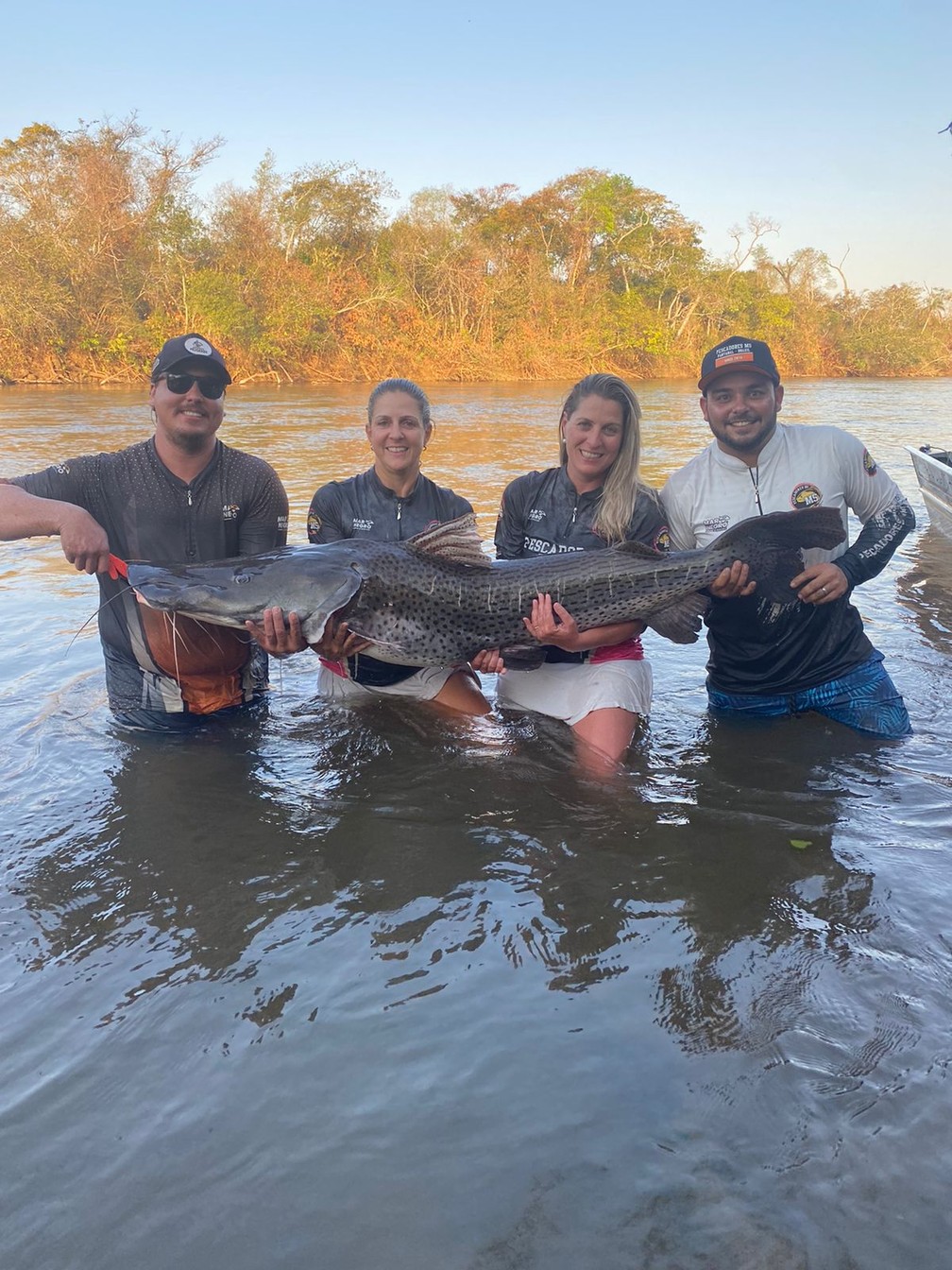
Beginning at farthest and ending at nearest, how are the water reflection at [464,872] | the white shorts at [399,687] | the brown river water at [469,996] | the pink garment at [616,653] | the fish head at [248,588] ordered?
the white shorts at [399,687], the pink garment at [616,653], the fish head at [248,588], the water reflection at [464,872], the brown river water at [469,996]

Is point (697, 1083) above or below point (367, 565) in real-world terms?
below

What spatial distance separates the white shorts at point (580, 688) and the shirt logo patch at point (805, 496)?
1.14 metres

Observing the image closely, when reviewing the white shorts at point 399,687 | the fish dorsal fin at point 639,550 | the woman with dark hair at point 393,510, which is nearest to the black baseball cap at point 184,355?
the woman with dark hair at point 393,510

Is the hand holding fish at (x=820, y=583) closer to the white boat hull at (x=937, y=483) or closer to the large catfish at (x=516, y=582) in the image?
the large catfish at (x=516, y=582)

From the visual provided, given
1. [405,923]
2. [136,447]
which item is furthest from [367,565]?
[405,923]

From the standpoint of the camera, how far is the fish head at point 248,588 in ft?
13.0

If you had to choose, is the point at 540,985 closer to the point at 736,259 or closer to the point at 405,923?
the point at 405,923

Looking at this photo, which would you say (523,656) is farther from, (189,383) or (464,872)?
(189,383)

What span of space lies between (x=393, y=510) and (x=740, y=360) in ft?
6.29

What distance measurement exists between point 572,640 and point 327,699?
1.63 meters

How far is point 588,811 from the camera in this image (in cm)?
395

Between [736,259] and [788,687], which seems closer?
[788,687]

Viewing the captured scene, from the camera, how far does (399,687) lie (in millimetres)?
4949

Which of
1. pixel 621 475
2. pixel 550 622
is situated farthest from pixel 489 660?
pixel 621 475
